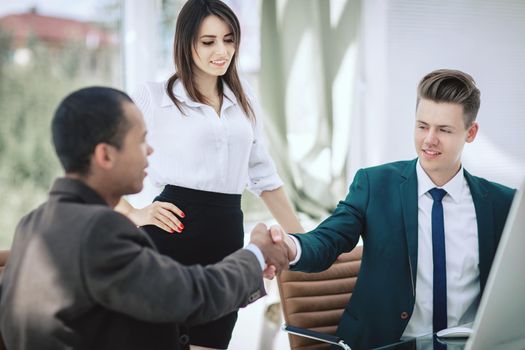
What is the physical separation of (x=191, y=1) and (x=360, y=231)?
99 cm

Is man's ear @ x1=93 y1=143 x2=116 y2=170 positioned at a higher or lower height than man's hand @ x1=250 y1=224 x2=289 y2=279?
higher

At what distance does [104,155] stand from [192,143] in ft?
3.29

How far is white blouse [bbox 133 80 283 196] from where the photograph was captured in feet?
7.27

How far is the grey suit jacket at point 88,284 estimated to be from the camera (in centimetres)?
113

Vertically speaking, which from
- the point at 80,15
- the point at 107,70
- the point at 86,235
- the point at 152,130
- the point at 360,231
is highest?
the point at 80,15

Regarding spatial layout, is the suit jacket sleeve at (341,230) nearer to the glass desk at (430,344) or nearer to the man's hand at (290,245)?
the man's hand at (290,245)

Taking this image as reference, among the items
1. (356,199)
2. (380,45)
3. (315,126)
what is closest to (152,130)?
(356,199)

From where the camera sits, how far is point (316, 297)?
86.4 inches

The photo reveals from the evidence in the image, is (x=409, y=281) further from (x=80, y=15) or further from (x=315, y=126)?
(x=80, y=15)

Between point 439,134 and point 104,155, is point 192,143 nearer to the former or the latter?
point 439,134

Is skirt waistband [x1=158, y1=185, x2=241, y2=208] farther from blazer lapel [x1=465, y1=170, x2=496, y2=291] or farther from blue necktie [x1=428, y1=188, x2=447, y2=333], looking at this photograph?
blazer lapel [x1=465, y1=170, x2=496, y2=291]

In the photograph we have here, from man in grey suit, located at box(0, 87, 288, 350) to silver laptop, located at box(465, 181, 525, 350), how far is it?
48cm

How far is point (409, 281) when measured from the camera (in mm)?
1891

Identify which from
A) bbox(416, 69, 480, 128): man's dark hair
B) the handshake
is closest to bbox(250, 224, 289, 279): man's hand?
the handshake
